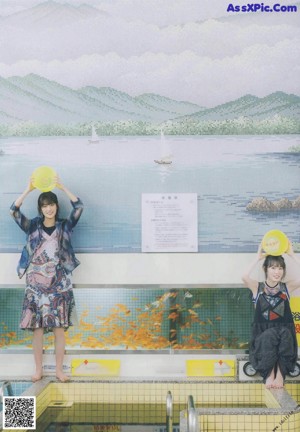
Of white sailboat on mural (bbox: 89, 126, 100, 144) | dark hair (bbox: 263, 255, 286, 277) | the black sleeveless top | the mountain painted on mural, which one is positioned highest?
the mountain painted on mural

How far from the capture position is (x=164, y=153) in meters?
6.48

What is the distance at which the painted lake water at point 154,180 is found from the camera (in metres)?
6.40

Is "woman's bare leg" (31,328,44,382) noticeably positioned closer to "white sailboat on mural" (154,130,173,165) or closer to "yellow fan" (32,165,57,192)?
"yellow fan" (32,165,57,192)

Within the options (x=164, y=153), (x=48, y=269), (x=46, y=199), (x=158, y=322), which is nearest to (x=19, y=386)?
(x=48, y=269)

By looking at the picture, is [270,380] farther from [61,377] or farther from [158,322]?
[61,377]

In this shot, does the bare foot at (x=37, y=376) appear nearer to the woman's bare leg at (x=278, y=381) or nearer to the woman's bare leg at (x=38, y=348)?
the woman's bare leg at (x=38, y=348)

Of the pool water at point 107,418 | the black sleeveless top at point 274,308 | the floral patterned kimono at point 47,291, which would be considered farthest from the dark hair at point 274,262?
the floral patterned kimono at point 47,291

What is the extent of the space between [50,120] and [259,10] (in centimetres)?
230

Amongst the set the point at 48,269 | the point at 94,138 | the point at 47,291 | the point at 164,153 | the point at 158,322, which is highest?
the point at 94,138

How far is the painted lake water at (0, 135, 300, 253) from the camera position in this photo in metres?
6.40

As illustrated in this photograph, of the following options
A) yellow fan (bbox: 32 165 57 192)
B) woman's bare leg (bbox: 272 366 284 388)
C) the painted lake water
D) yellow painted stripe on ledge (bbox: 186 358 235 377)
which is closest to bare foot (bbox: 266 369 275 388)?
woman's bare leg (bbox: 272 366 284 388)

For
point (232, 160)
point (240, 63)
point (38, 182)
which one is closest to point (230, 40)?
point (240, 63)

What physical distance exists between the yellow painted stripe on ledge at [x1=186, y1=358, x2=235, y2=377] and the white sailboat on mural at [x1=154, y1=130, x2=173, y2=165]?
1.93 metres

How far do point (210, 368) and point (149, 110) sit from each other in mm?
2547
